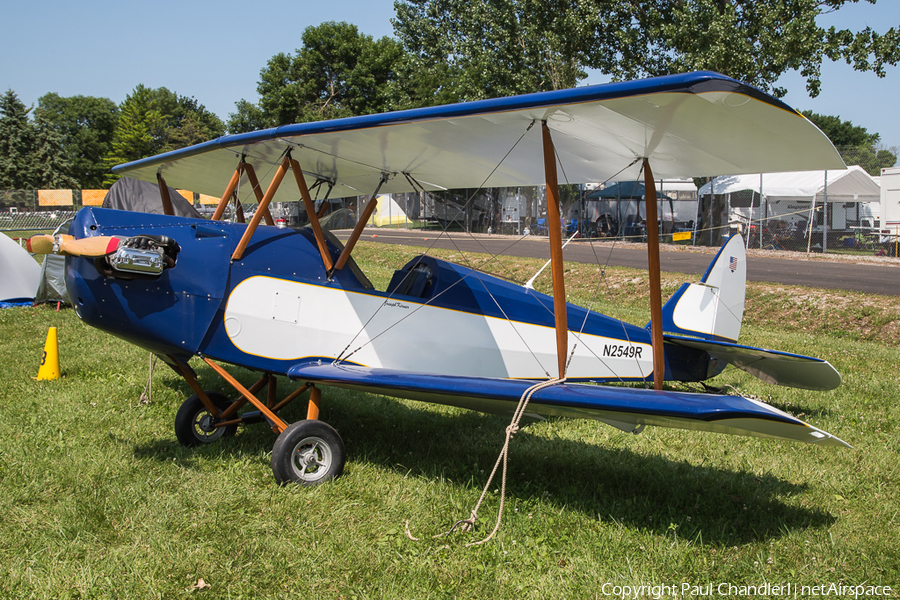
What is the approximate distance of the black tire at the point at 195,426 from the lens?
468 cm

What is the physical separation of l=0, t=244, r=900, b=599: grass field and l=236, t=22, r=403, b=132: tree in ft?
161

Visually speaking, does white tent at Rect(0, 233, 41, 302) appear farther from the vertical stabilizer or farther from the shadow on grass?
the vertical stabilizer

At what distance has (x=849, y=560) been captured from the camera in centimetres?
304

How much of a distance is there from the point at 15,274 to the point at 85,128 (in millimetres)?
82487

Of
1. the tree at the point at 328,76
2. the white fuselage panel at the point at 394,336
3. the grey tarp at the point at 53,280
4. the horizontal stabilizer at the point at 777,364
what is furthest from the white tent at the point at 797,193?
the tree at the point at 328,76

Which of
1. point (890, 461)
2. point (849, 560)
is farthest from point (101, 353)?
point (890, 461)

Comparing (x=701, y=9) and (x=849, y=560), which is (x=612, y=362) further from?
(x=701, y=9)

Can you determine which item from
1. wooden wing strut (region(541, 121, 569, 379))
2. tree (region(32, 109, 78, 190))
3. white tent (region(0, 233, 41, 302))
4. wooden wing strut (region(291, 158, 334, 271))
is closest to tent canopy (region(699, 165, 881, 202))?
wooden wing strut (region(541, 121, 569, 379))

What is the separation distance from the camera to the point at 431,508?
3.62m

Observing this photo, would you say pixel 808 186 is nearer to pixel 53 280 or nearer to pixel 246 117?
pixel 53 280

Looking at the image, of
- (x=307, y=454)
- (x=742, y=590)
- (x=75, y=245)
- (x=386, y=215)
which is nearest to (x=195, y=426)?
(x=307, y=454)

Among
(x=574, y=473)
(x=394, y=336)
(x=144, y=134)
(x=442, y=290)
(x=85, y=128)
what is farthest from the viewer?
(x=85, y=128)

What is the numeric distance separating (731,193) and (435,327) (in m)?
21.3

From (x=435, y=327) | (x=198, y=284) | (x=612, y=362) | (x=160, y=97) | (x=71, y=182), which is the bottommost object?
(x=612, y=362)
